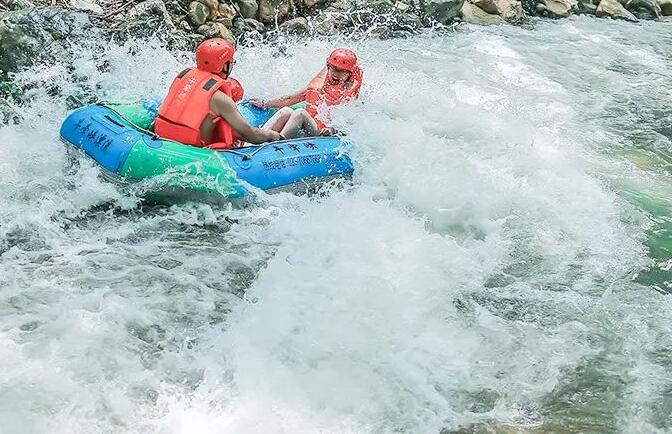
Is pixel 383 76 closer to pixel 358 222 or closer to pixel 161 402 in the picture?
pixel 358 222

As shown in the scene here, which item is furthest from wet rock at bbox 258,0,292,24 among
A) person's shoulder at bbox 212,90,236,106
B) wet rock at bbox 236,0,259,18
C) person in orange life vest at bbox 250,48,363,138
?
person's shoulder at bbox 212,90,236,106

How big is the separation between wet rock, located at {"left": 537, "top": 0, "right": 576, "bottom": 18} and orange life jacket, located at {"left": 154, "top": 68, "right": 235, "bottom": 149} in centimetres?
1003

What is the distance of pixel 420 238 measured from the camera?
20.2 feet

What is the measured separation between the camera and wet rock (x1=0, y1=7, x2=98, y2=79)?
8297mm

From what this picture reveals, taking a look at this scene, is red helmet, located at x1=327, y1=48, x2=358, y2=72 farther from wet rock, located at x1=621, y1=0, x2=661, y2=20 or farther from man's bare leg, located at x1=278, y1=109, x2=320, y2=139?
wet rock, located at x1=621, y1=0, x2=661, y2=20

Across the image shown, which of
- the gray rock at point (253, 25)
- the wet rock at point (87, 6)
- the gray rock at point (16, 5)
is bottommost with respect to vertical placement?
the gray rock at point (253, 25)

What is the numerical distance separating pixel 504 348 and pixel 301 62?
5959 millimetres

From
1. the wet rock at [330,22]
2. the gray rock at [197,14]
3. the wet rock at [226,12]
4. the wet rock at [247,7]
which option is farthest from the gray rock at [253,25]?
the wet rock at [330,22]

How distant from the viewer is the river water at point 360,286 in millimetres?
4336

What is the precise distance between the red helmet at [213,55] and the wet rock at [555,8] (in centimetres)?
999

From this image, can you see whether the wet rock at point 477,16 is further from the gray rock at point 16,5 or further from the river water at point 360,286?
the gray rock at point 16,5

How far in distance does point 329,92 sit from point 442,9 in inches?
237

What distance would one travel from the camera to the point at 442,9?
1277 cm

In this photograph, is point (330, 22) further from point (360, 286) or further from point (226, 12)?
point (360, 286)
